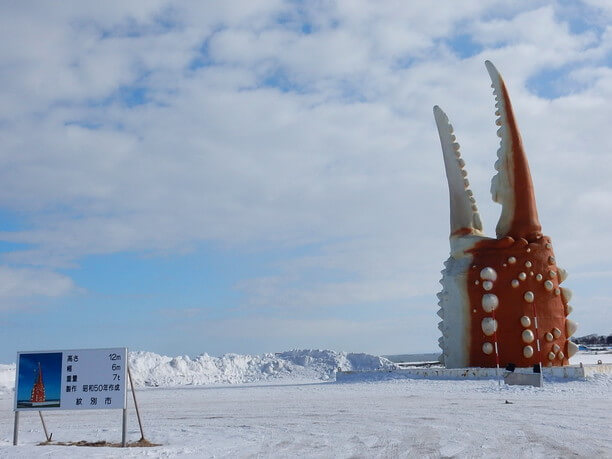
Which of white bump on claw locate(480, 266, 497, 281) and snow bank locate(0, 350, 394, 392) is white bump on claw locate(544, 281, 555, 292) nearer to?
white bump on claw locate(480, 266, 497, 281)

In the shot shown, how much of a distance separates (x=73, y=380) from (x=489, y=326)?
55.1 ft

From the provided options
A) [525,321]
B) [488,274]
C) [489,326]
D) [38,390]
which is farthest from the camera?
[488,274]

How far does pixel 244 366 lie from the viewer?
42.7 m

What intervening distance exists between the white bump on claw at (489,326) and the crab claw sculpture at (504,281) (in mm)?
32

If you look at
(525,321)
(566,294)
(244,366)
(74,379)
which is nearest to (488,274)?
(525,321)

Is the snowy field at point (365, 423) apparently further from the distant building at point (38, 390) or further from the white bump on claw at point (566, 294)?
the white bump on claw at point (566, 294)

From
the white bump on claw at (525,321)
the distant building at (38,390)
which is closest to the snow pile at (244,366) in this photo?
the white bump on claw at (525,321)

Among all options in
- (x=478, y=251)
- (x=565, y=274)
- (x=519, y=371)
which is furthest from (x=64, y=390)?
(x=565, y=274)

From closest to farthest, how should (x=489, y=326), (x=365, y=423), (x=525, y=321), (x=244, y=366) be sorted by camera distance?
1. (x=365, y=423)
2. (x=525, y=321)
3. (x=489, y=326)
4. (x=244, y=366)

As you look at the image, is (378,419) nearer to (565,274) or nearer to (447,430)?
(447,430)

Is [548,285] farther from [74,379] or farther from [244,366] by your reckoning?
[244,366]

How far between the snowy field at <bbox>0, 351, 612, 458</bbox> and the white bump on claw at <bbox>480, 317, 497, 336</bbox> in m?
2.76

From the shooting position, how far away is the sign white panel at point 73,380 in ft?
36.1

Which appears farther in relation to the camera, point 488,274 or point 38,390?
point 488,274
